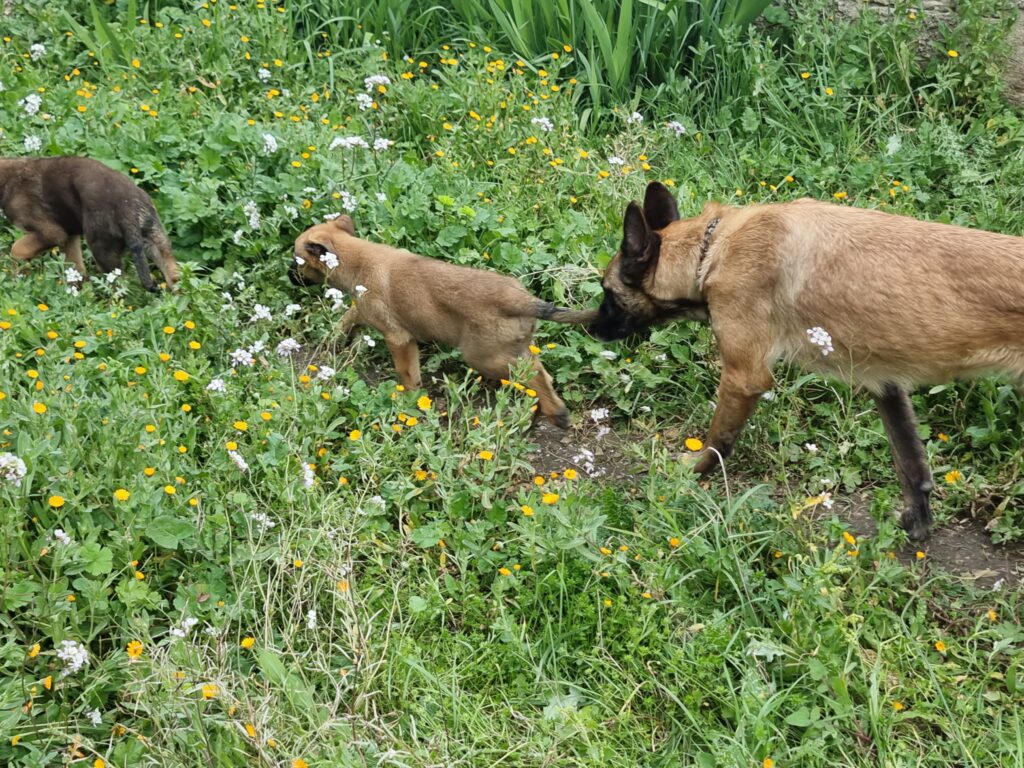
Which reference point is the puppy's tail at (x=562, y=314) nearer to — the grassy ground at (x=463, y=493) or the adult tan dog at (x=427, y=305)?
the adult tan dog at (x=427, y=305)

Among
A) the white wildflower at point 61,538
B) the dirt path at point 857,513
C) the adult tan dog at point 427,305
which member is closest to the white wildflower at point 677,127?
the adult tan dog at point 427,305

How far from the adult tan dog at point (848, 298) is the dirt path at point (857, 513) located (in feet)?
0.47

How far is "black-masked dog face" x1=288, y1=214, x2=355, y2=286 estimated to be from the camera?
5.70 m

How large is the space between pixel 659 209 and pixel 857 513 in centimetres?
174

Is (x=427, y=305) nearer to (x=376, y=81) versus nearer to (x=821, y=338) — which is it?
(x=821, y=338)

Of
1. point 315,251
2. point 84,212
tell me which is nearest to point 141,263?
point 84,212

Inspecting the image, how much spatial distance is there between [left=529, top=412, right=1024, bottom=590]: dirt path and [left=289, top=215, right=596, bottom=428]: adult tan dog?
0.13 meters

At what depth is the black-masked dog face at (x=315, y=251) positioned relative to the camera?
18.7ft

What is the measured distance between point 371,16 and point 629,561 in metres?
5.44

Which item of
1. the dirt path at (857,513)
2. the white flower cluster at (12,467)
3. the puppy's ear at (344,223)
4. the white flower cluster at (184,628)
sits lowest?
the dirt path at (857,513)

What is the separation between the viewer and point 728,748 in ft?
11.5

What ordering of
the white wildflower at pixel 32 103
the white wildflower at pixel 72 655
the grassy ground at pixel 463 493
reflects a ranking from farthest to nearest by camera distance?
the white wildflower at pixel 32 103
the grassy ground at pixel 463 493
the white wildflower at pixel 72 655

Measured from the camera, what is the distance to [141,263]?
5852 mm

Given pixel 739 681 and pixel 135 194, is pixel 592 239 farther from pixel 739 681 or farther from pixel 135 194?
pixel 739 681
